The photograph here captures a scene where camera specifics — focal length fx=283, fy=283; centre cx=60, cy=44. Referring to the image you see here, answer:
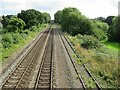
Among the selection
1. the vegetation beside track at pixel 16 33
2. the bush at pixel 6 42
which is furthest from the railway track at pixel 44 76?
the bush at pixel 6 42

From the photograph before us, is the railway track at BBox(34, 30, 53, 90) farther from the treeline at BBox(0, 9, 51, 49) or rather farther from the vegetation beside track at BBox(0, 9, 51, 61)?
the treeline at BBox(0, 9, 51, 49)

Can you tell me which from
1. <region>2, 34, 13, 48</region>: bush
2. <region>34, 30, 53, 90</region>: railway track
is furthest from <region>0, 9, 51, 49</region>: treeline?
<region>34, 30, 53, 90</region>: railway track

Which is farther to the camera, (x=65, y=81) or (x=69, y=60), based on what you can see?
(x=69, y=60)

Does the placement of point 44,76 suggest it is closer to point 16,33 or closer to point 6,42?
point 6,42

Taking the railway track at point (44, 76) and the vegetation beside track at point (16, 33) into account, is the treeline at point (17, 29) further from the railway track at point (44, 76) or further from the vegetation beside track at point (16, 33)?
the railway track at point (44, 76)

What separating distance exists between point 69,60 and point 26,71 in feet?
25.4

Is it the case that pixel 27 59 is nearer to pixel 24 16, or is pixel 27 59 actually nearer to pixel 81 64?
pixel 81 64

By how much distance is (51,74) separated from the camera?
22078mm

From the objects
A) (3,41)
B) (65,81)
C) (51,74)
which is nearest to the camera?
(65,81)

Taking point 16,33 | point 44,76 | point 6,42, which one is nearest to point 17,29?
point 16,33

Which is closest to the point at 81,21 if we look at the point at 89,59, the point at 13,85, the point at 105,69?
the point at 89,59

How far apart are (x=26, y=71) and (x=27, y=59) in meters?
6.89

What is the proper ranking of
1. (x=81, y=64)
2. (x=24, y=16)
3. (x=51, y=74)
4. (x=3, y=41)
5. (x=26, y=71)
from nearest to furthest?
(x=51, y=74) → (x=26, y=71) → (x=81, y=64) → (x=3, y=41) → (x=24, y=16)

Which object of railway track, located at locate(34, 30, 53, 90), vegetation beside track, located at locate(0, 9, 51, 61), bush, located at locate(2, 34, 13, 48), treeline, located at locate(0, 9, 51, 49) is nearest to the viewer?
railway track, located at locate(34, 30, 53, 90)
